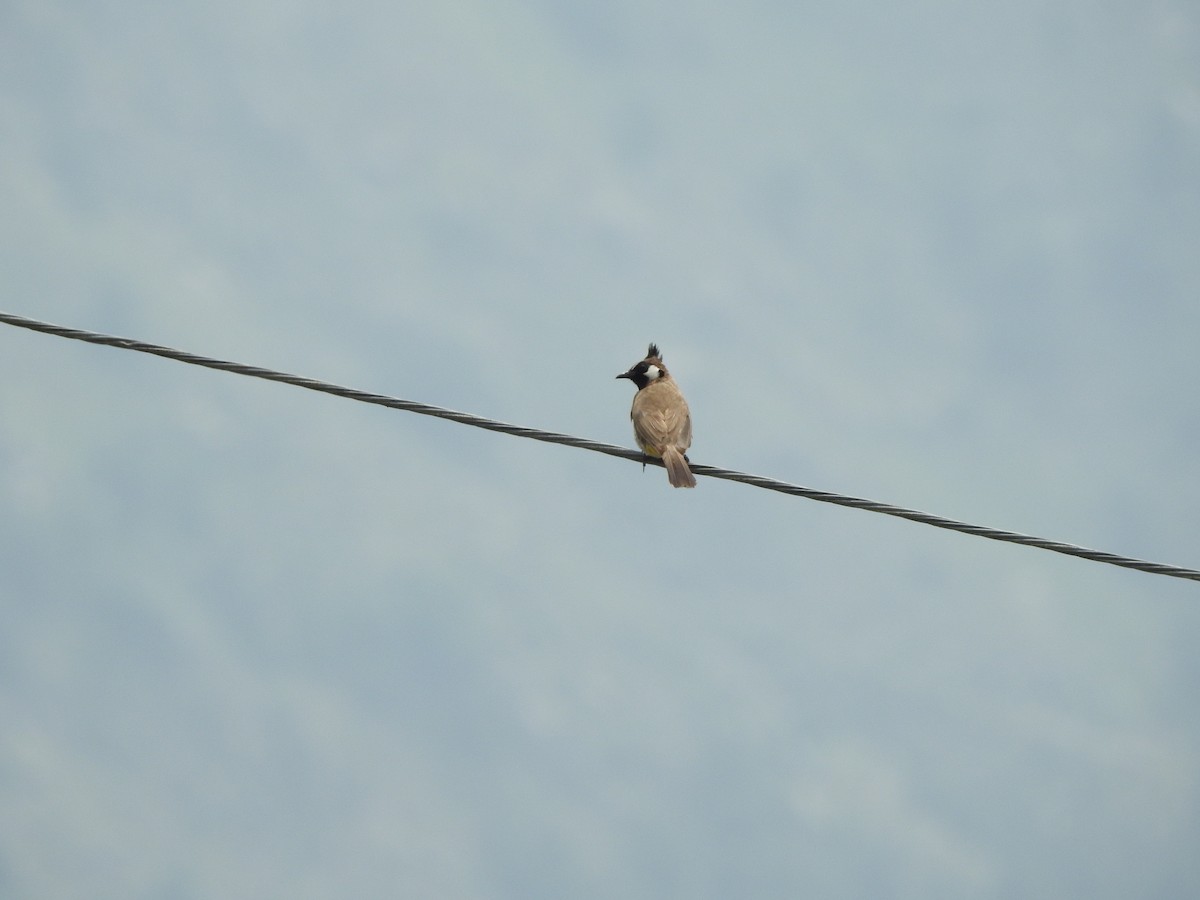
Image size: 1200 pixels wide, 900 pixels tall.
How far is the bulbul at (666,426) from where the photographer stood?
10141mm

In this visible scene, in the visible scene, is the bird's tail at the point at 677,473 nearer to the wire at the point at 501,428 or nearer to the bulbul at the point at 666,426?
the bulbul at the point at 666,426

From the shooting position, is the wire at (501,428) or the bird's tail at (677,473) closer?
the wire at (501,428)

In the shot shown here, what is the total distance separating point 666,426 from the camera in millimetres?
11234

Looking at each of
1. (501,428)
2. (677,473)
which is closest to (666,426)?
(677,473)

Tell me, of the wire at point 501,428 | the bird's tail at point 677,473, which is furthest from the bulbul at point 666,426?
the wire at point 501,428

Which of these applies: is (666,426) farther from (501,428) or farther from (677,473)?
(501,428)

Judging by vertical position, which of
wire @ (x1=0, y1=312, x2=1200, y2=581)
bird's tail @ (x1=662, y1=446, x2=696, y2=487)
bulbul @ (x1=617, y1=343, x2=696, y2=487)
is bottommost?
wire @ (x1=0, y1=312, x2=1200, y2=581)

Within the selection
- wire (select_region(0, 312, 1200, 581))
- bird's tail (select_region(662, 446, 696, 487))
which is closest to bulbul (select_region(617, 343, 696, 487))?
bird's tail (select_region(662, 446, 696, 487))

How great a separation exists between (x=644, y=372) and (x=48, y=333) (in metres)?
8.45

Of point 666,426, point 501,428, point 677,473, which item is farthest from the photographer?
point 666,426

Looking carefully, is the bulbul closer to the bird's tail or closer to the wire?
the bird's tail

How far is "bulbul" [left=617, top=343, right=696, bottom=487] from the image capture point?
1014cm

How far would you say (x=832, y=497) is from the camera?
663 centimetres

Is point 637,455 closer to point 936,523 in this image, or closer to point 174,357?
point 936,523
